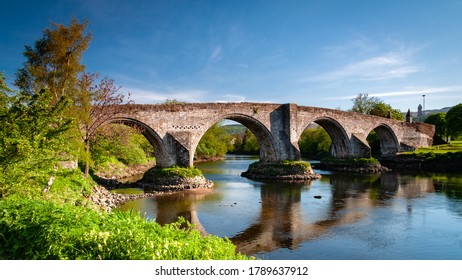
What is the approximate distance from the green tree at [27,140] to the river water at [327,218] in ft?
17.3

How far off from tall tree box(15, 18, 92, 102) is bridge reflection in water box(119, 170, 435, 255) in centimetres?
700

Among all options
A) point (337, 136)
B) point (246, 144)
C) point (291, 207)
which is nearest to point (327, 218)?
point (291, 207)

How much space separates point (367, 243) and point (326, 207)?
19.9 ft

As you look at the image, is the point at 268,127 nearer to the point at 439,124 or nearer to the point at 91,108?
the point at 91,108

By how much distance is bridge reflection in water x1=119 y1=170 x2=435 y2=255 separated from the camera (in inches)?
463

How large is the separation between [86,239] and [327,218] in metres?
11.2

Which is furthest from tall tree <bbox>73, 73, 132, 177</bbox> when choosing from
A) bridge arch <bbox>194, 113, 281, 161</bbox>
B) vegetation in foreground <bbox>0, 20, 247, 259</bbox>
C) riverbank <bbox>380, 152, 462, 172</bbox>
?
riverbank <bbox>380, 152, 462, 172</bbox>

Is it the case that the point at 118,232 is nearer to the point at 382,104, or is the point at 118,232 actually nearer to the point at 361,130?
the point at 361,130

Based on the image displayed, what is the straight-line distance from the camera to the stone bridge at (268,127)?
24.0 metres

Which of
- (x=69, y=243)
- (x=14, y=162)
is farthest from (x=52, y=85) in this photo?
(x=69, y=243)

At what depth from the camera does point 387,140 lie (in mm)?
46781

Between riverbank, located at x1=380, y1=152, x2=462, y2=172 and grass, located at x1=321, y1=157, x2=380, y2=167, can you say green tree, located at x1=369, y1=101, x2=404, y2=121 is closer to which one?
riverbank, located at x1=380, y1=152, x2=462, y2=172

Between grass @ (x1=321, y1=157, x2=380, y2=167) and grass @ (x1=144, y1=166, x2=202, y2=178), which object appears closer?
grass @ (x1=144, y1=166, x2=202, y2=178)
